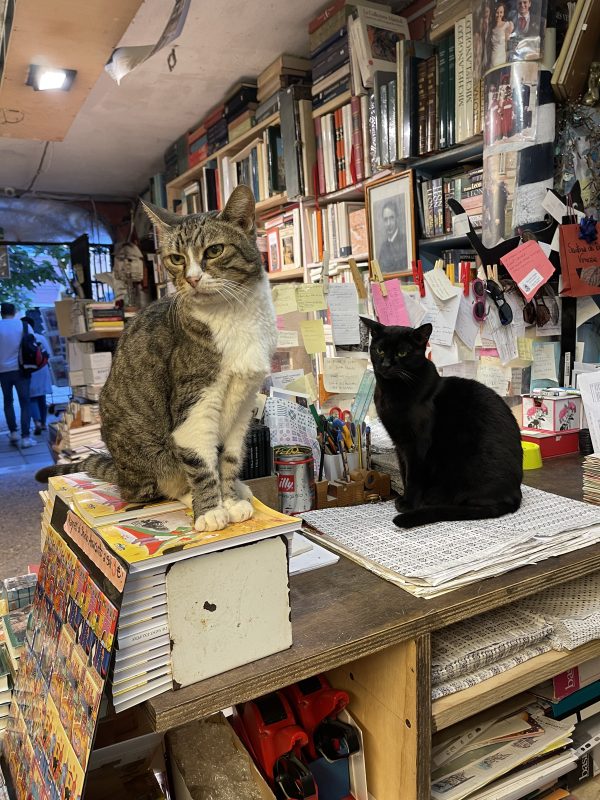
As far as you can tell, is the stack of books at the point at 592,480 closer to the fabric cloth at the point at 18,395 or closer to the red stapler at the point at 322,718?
the red stapler at the point at 322,718

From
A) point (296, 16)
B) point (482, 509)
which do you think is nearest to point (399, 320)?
point (482, 509)

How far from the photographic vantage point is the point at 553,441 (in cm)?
163

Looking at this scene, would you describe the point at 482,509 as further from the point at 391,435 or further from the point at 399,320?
the point at 399,320

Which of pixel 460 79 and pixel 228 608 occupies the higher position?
pixel 460 79

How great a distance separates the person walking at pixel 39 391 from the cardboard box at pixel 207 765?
5.55 meters

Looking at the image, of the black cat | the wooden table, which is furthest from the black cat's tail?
the wooden table

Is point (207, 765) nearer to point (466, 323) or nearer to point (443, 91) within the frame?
point (466, 323)

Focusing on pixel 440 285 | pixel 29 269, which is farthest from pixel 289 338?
pixel 29 269

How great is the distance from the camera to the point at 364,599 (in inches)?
33.9

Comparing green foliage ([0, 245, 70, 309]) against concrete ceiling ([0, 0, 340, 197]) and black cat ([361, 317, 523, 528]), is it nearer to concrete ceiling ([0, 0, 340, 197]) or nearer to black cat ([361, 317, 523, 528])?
concrete ceiling ([0, 0, 340, 197])

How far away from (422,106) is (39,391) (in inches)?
205

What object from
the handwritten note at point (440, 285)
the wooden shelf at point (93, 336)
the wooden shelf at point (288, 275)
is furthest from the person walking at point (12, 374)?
the handwritten note at point (440, 285)

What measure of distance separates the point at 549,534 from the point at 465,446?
0.27 meters

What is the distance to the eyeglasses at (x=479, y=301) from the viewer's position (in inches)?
69.0
